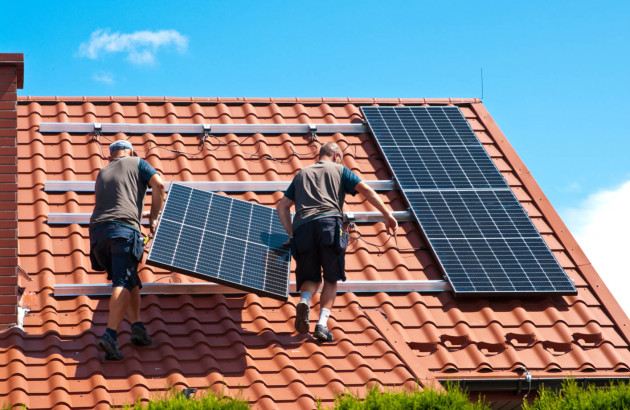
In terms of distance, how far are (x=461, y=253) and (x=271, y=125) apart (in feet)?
11.5

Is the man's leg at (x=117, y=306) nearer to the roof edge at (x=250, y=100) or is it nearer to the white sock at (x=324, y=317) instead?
the white sock at (x=324, y=317)

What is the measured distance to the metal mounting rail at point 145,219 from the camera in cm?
1079

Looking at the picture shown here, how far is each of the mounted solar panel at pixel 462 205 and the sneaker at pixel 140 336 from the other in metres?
3.43

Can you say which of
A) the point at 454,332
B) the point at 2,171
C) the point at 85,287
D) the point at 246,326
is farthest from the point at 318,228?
the point at 2,171

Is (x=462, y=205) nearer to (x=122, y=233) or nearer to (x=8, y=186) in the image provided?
(x=122, y=233)

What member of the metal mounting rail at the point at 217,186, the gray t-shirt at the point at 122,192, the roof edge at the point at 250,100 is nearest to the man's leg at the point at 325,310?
the gray t-shirt at the point at 122,192

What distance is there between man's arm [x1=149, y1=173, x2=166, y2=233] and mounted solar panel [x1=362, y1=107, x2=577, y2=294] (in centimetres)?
325

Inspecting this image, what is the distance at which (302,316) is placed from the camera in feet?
30.6

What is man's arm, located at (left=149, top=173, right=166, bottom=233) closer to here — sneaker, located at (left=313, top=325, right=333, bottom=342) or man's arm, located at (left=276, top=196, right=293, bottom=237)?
man's arm, located at (left=276, top=196, right=293, bottom=237)

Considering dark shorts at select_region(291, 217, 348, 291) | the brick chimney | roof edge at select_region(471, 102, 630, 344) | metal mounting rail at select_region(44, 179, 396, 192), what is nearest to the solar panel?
dark shorts at select_region(291, 217, 348, 291)

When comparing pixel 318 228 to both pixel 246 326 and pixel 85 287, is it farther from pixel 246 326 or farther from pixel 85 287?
pixel 85 287

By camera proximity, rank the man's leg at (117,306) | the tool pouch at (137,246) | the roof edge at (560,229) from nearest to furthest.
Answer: the man's leg at (117,306) < the tool pouch at (137,246) < the roof edge at (560,229)

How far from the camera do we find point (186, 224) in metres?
9.95

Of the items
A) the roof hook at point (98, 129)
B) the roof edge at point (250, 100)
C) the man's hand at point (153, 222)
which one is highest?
the roof edge at point (250, 100)
